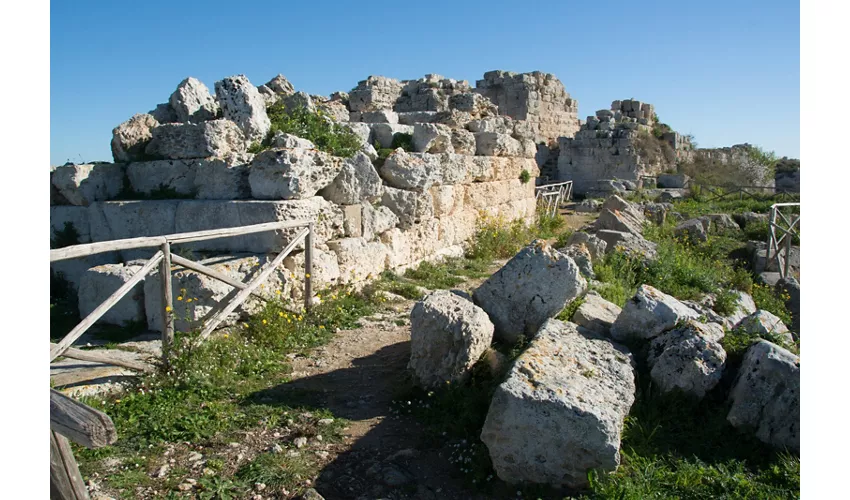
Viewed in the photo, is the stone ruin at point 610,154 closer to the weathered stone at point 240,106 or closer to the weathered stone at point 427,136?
the weathered stone at point 427,136

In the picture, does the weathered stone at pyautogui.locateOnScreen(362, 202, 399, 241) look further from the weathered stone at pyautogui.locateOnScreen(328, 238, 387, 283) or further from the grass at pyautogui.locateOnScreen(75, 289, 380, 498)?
the grass at pyautogui.locateOnScreen(75, 289, 380, 498)

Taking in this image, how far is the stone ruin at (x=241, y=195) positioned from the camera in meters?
6.06

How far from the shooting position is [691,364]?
392cm

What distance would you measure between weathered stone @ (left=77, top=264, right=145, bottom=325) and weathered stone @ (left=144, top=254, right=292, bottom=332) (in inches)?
4.6

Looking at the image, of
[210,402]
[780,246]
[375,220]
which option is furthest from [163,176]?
[780,246]

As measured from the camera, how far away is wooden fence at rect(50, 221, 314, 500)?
205 cm

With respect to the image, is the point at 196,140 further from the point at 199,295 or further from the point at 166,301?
the point at 166,301

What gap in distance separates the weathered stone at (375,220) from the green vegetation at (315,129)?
2.50ft

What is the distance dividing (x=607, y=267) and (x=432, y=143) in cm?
353

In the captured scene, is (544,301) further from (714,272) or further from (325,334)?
(714,272)

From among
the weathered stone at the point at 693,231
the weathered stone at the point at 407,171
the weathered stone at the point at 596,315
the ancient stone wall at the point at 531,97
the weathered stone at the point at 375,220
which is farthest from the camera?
the ancient stone wall at the point at 531,97

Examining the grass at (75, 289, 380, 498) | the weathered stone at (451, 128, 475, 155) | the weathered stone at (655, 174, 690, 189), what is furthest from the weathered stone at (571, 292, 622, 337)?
the weathered stone at (655, 174, 690, 189)

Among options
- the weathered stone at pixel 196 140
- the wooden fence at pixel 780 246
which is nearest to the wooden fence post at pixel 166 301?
the weathered stone at pixel 196 140

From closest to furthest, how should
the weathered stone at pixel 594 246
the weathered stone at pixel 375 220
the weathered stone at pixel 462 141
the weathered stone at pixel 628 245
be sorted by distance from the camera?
the weathered stone at pixel 375 220
the weathered stone at pixel 594 246
the weathered stone at pixel 628 245
the weathered stone at pixel 462 141
